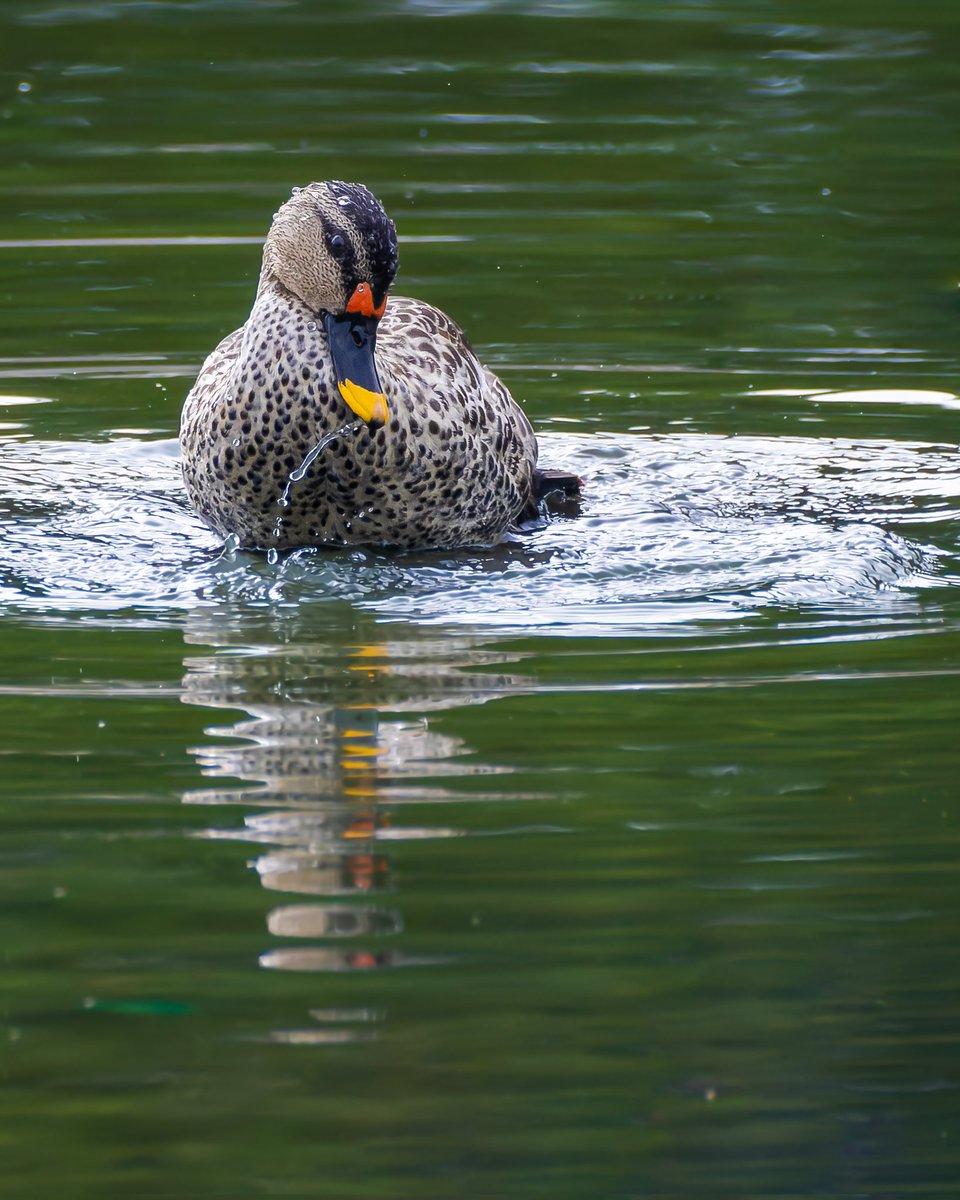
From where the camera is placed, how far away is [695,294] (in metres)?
10.8

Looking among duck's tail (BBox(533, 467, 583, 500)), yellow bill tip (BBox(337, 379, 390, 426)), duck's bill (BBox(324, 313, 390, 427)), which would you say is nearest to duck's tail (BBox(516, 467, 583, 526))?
duck's tail (BBox(533, 467, 583, 500))

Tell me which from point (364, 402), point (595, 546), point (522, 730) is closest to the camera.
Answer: point (522, 730)

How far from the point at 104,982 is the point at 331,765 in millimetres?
1145

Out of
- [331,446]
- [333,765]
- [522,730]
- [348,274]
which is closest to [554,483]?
[331,446]

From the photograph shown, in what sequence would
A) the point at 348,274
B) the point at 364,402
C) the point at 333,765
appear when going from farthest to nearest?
the point at 348,274, the point at 364,402, the point at 333,765

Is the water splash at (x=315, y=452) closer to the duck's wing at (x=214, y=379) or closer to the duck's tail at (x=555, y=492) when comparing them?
the duck's wing at (x=214, y=379)

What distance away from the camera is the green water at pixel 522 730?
3.63 meters

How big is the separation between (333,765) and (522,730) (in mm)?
493

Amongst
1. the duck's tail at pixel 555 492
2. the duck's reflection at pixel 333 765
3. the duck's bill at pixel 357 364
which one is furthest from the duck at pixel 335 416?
the duck's reflection at pixel 333 765

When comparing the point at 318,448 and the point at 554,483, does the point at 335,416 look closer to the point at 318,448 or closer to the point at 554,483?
the point at 318,448

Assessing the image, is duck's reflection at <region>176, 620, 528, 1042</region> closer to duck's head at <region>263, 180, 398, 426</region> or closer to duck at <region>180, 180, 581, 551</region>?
duck at <region>180, 180, 581, 551</region>

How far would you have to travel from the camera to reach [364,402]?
22.3 feet

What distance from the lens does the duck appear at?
6953 mm

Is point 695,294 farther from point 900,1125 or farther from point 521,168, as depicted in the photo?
point 900,1125
